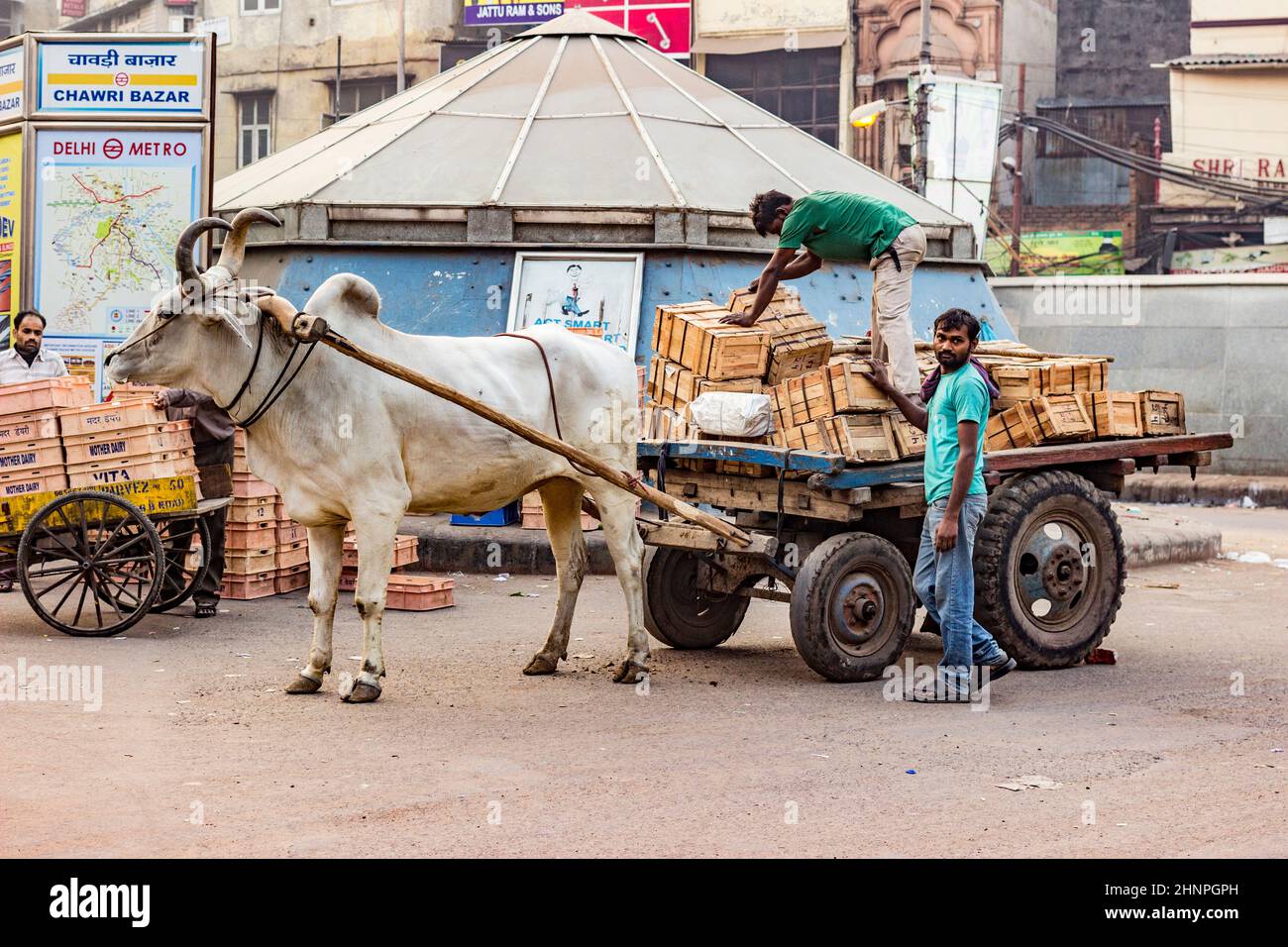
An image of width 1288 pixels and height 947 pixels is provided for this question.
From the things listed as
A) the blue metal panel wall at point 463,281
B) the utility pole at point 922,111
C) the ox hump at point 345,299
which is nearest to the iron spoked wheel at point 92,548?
the ox hump at point 345,299

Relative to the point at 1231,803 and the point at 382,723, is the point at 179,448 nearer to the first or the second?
the point at 382,723

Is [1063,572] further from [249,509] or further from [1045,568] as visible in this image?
[249,509]

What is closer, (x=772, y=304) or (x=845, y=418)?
(x=845, y=418)

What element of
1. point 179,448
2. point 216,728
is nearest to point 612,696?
point 216,728

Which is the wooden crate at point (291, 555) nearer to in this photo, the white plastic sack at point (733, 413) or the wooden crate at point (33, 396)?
the wooden crate at point (33, 396)

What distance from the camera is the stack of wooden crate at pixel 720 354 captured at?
32.5 ft

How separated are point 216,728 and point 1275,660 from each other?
6.42 meters

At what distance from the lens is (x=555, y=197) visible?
53.0 ft

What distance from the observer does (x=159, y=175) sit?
45.2 feet

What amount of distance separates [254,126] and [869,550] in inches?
1548

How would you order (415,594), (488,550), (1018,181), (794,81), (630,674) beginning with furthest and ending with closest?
(794,81), (1018,181), (488,550), (415,594), (630,674)

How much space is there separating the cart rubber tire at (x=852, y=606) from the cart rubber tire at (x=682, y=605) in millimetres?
1177

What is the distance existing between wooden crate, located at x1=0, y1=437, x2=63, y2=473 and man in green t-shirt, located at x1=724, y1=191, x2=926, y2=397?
4.49 metres

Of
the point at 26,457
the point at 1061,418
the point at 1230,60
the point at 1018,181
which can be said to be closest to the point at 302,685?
the point at 26,457
